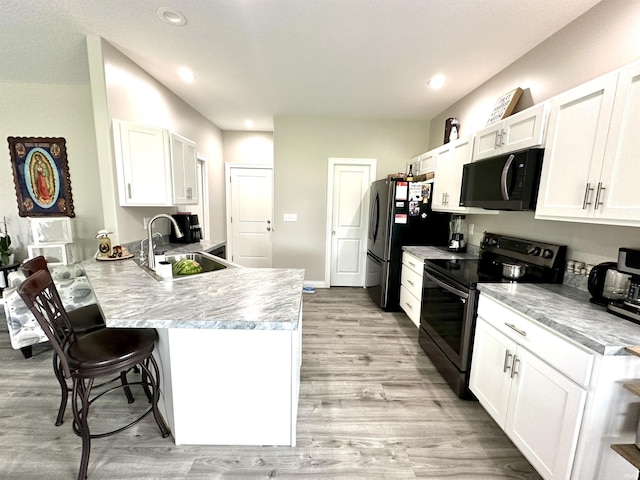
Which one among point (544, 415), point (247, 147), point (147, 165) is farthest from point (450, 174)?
point (247, 147)

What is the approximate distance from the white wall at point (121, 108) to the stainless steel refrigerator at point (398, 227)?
2782 mm

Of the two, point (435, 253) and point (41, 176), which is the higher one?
point (41, 176)

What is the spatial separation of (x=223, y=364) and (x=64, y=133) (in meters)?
3.29

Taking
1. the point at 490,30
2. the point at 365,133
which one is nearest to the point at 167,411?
the point at 490,30

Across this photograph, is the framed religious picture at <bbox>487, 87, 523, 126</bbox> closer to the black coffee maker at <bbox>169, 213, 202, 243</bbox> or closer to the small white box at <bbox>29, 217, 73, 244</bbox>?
the black coffee maker at <bbox>169, 213, 202, 243</bbox>

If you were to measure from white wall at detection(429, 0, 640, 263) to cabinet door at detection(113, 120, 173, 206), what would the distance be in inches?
130

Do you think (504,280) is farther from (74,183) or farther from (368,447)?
(74,183)

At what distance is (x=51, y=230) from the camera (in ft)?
8.73

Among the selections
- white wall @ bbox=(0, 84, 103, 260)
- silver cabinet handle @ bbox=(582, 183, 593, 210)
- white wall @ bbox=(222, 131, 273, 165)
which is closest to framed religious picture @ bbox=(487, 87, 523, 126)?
silver cabinet handle @ bbox=(582, 183, 593, 210)

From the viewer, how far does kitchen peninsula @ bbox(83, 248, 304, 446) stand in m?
1.36

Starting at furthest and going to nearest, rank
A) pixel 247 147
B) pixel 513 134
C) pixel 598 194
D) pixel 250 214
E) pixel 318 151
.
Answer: pixel 250 214 < pixel 247 147 < pixel 318 151 < pixel 513 134 < pixel 598 194

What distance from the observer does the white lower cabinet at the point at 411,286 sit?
2.81 metres

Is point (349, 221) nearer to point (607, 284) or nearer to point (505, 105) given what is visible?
point (505, 105)

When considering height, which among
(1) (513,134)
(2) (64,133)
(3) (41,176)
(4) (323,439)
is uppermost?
(2) (64,133)
